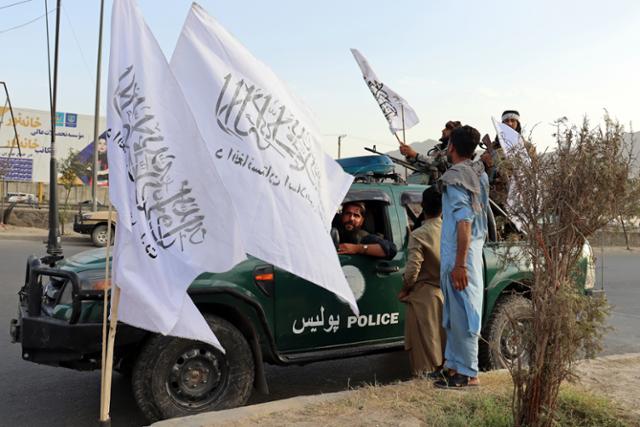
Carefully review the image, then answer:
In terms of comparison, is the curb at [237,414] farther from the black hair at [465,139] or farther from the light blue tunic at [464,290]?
the black hair at [465,139]

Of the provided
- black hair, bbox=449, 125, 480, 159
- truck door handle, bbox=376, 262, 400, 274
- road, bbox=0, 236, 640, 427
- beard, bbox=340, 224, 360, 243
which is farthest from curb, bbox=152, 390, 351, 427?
black hair, bbox=449, 125, 480, 159

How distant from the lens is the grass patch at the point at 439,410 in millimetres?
3648

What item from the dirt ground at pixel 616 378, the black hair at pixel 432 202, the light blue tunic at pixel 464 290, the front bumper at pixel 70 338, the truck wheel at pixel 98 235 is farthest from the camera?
the truck wheel at pixel 98 235

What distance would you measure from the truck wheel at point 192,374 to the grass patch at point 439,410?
0.54m

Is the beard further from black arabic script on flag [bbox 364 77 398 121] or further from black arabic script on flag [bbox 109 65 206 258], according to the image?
black arabic script on flag [bbox 109 65 206 258]

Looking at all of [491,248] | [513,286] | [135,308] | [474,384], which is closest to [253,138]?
[135,308]

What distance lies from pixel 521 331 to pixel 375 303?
5.63 ft

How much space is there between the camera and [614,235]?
339 centimetres

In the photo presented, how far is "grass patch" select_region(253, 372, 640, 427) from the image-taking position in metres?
3.65

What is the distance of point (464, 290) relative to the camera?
Result: 4.43m

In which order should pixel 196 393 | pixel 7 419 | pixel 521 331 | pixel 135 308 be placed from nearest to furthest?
pixel 135 308 < pixel 521 331 < pixel 196 393 < pixel 7 419

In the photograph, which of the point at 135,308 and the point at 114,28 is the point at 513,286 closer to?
the point at 135,308

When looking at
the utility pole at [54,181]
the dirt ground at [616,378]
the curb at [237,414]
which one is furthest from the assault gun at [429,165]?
the utility pole at [54,181]

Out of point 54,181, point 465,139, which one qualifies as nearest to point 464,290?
point 465,139
